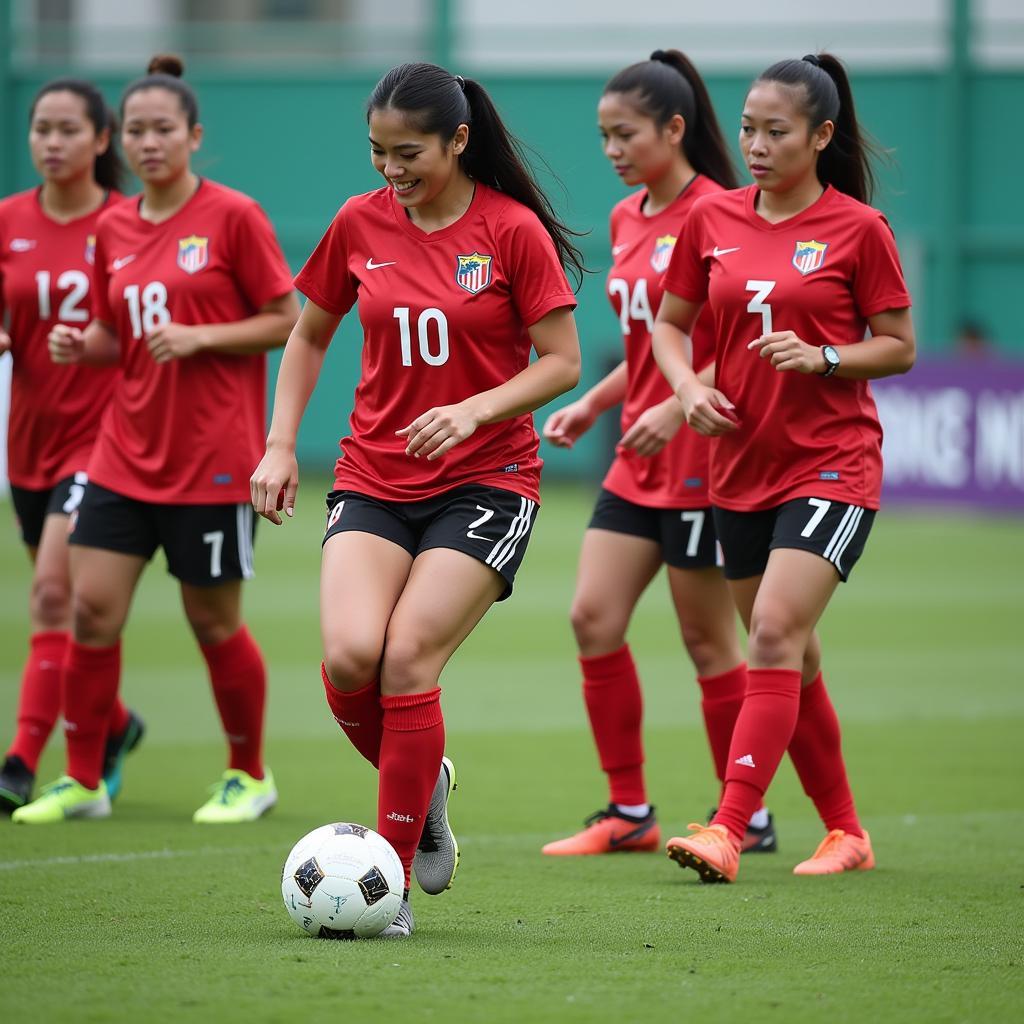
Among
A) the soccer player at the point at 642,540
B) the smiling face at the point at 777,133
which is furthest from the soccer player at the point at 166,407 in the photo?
the smiling face at the point at 777,133

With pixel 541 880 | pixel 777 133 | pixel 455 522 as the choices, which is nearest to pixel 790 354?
pixel 777 133

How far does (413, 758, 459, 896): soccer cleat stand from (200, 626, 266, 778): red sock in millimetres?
2030

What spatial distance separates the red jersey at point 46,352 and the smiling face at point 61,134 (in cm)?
23

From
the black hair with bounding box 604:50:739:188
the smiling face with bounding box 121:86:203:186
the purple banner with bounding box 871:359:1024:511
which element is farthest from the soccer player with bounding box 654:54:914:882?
the purple banner with bounding box 871:359:1024:511

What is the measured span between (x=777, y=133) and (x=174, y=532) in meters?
2.57

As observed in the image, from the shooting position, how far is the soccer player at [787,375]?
17.9 feet

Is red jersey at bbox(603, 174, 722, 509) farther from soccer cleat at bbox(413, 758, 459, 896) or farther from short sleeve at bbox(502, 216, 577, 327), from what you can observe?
soccer cleat at bbox(413, 758, 459, 896)

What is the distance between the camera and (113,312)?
6738mm

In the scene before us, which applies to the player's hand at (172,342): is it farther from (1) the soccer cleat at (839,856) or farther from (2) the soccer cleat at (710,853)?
(1) the soccer cleat at (839,856)

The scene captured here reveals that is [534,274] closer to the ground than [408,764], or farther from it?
farther from it

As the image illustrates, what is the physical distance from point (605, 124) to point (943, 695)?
15.4 ft

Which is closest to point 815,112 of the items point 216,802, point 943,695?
point 216,802

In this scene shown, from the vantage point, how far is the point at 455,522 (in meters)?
4.89

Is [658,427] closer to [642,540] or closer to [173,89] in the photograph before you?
[642,540]
